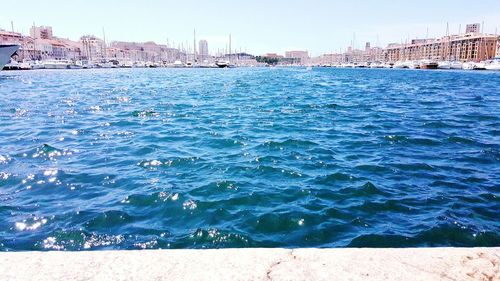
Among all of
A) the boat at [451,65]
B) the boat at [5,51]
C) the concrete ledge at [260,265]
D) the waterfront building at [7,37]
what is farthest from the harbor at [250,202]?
the boat at [451,65]

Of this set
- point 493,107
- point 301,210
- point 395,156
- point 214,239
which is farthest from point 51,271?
point 493,107

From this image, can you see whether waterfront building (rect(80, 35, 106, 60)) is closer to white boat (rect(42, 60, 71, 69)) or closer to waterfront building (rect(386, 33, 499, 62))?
white boat (rect(42, 60, 71, 69))

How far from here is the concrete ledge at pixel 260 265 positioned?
7.88 feet

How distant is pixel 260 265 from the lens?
253 centimetres

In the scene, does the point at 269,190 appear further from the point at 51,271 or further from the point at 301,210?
the point at 51,271

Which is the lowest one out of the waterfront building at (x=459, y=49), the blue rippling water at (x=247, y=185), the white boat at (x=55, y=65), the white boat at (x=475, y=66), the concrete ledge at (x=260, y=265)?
the blue rippling water at (x=247, y=185)

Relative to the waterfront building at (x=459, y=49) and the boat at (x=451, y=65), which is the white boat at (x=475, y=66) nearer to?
the boat at (x=451, y=65)

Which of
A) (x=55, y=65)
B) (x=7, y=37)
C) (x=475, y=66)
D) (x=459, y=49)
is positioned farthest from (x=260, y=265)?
(x=459, y=49)

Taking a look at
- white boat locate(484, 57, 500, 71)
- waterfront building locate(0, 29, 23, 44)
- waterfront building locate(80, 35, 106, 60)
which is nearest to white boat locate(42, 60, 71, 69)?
waterfront building locate(0, 29, 23, 44)

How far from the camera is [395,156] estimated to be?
28.8 feet

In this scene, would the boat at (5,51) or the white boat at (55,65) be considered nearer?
the boat at (5,51)

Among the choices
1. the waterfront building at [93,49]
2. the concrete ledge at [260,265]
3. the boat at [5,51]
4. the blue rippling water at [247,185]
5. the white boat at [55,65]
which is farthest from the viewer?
the waterfront building at [93,49]

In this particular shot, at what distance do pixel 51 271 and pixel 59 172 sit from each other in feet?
18.3

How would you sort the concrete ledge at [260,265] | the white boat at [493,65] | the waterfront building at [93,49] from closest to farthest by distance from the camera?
the concrete ledge at [260,265]
the white boat at [493,65]
the waterfront building at [93,49]
